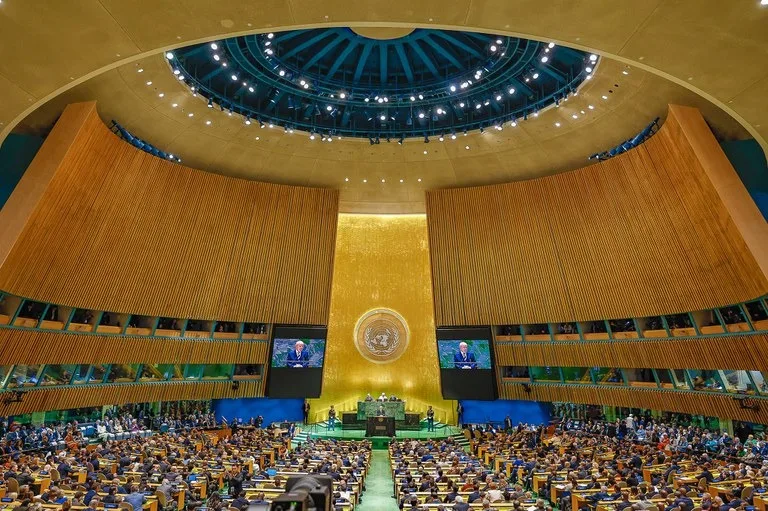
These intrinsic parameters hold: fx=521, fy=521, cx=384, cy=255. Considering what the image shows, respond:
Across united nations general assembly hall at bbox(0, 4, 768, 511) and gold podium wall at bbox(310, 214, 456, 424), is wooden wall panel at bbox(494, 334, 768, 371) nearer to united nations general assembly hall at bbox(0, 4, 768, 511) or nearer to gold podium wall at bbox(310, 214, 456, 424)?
united nations general assembly hall at bbox(0, 4, 768, 511)

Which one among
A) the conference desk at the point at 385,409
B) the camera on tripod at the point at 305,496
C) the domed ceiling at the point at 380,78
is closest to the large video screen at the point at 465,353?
the conference desk at the point at 385,409

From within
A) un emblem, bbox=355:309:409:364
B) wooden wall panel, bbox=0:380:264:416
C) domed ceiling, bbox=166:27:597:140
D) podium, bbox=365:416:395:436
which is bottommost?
podium, bbox=365:416:395:436

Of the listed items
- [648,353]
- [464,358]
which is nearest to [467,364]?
[464,358]

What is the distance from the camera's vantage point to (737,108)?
9.48m

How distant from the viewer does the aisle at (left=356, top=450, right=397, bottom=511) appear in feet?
40.5

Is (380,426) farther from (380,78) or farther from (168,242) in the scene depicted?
(380,78)

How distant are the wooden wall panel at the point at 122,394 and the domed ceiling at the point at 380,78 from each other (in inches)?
419

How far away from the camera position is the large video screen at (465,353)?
22359mm

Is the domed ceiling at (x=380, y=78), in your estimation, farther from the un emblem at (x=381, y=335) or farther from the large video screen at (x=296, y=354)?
the un emblem at (x=381, y=335)

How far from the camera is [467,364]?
2252 cm

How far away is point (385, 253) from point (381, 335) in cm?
430

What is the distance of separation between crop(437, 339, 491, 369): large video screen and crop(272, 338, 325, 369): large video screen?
5392mm

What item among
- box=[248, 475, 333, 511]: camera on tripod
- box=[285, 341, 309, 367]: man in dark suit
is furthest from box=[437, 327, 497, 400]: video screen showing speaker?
box=[248, 475, 333, 511]: camera on tripod

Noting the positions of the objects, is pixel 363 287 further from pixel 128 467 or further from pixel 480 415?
pixel 128 467
